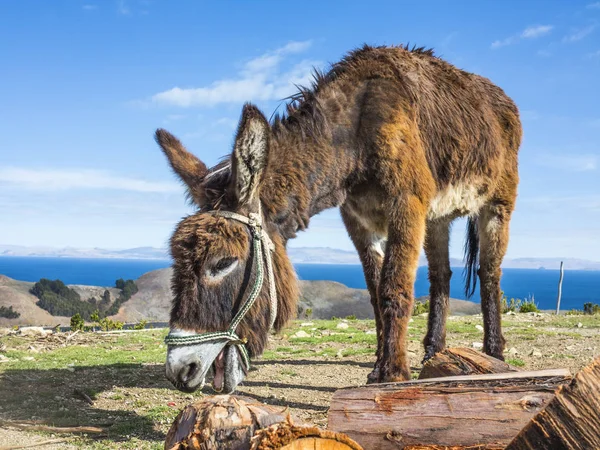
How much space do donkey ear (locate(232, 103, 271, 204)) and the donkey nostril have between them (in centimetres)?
118

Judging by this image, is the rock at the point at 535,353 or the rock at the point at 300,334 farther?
the rock at the point at 300,334

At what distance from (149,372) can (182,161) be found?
3.56 metres

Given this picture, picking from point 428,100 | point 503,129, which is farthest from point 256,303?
point 503,129

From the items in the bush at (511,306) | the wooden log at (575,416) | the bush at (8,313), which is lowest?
the bush at (8,313)

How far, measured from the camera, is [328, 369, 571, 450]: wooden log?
2939 millimetres

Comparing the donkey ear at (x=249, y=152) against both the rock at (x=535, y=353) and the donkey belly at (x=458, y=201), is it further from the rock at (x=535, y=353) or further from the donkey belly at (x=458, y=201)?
the rock at (x=535, y=353)

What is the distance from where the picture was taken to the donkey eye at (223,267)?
11.9 feet

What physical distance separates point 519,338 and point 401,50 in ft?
18.8

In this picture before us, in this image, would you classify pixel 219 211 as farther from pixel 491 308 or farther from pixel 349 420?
pixel 491 308

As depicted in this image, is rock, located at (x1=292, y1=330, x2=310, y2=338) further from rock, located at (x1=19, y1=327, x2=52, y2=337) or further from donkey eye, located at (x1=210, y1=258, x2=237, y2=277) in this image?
donkey eye, located at (x1=210, y1=258, x2=237, y2=277)

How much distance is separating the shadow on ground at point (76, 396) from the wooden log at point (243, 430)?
1913mm

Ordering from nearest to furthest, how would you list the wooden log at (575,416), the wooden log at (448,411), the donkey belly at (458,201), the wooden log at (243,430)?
the wooden log at (575,416), the wooden log at (243,430), the wooden log at (448,411), the donkey belly at (458,201)

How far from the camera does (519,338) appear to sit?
9086 millimetres

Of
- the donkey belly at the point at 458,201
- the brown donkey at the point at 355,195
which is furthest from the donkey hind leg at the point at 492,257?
the donkey belly at the point at 458,201
